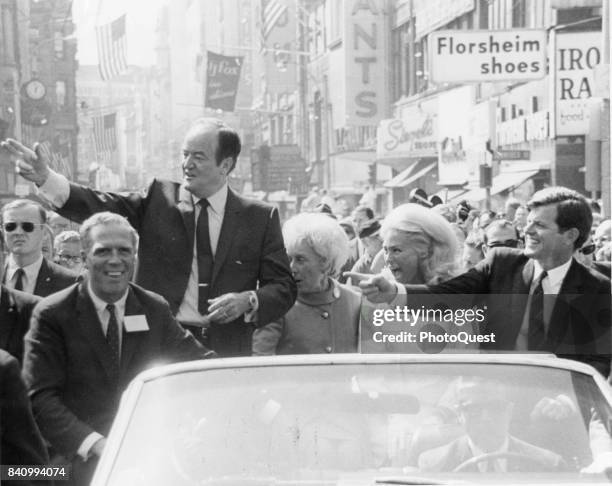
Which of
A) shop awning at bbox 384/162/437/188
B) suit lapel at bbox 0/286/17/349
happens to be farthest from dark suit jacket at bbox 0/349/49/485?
shop awning at bbox 384/162/437/188

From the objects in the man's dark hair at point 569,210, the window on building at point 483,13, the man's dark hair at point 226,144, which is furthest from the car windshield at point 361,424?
the window on building at point 483,13

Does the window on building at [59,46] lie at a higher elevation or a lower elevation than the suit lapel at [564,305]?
higher

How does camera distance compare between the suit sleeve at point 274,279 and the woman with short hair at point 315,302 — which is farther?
the woman with short hair at point 315,302

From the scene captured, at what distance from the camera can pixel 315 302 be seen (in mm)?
5762

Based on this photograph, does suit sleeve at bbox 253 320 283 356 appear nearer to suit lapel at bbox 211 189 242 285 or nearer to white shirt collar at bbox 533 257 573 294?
suit lapel at bbox 211 189 242 285

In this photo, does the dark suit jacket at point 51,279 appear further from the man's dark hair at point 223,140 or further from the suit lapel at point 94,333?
the suit lapel at point 94,333

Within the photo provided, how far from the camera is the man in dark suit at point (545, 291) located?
5172mm

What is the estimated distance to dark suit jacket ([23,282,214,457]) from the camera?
4441 millimetres

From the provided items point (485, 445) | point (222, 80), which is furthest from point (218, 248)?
point (485, 445)

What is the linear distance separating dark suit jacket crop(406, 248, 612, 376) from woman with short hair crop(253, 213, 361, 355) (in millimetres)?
444

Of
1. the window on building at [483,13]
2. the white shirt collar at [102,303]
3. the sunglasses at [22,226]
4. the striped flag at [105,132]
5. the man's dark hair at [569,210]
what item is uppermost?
the window on building at [483,13]

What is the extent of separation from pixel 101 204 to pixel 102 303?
32.1 inches

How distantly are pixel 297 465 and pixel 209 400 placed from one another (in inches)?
12.9

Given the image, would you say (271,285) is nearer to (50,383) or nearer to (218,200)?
(218,200)
